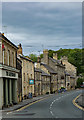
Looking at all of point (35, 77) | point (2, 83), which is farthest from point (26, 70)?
point (2, 83)

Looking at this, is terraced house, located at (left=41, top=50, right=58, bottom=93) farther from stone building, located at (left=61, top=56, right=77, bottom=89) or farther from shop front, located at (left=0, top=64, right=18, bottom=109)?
shop front, located at (left=0, top=64, right=18, bottom=109)

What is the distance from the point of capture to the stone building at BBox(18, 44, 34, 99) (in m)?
46.7

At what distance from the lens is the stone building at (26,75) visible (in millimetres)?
46656

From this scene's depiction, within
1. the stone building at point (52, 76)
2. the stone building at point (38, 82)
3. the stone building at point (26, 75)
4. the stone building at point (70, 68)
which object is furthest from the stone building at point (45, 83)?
the stone building at point (70, 68)

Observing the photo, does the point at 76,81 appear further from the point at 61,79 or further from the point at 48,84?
the point at 48,84

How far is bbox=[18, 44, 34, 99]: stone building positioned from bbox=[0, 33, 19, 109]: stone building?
10454 mm

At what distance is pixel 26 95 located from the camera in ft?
156

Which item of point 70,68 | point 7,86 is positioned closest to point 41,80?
point 7,86

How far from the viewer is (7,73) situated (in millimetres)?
29984

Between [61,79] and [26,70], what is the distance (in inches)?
1770

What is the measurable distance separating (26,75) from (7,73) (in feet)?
63.8

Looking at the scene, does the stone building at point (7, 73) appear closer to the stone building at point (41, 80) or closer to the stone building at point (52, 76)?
the stone building at point (41, 80)

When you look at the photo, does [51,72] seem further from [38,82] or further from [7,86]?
[7,86]

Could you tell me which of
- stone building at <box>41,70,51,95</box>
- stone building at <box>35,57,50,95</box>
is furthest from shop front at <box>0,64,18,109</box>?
stone building at <box>41,70,51,95</box>
